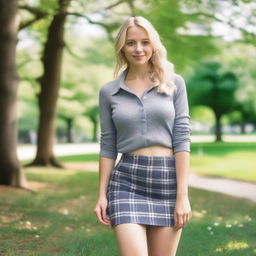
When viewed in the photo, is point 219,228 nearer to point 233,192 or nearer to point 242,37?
point 233,192

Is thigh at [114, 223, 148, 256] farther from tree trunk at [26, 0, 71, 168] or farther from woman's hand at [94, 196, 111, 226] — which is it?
tree trunk at [26, 0, 71, 168]

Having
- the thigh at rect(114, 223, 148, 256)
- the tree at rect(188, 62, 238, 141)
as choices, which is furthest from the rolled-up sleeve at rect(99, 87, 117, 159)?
the tree at rect(188, 62, 238, 141)

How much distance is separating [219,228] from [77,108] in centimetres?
3326

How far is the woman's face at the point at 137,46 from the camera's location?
3.54m

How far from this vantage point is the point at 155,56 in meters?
3.65

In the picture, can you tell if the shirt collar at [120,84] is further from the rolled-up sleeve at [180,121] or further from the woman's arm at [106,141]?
the rolled-up sleeve at [180,121]

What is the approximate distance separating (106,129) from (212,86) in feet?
118

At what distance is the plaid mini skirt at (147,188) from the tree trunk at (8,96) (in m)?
8.94

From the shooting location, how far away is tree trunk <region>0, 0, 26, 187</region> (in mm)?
12102

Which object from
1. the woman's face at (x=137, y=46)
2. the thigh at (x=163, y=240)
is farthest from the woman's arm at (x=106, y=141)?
the thigh at (x=163, y=240)

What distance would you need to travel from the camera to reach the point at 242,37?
14297mm

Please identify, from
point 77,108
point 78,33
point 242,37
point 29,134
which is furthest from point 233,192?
point 29,134

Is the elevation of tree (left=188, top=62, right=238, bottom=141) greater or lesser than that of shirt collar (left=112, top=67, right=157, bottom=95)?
lesser

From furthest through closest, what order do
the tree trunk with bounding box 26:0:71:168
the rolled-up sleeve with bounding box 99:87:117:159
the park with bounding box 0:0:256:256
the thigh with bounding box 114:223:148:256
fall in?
the tree trunk with bounding box 26:0:71:168, the park with bounding box 0:0:256:256, the rolled-up sleeve with bounding box 99:87:117:159, the thigh with bounding box 114:223:148:256
